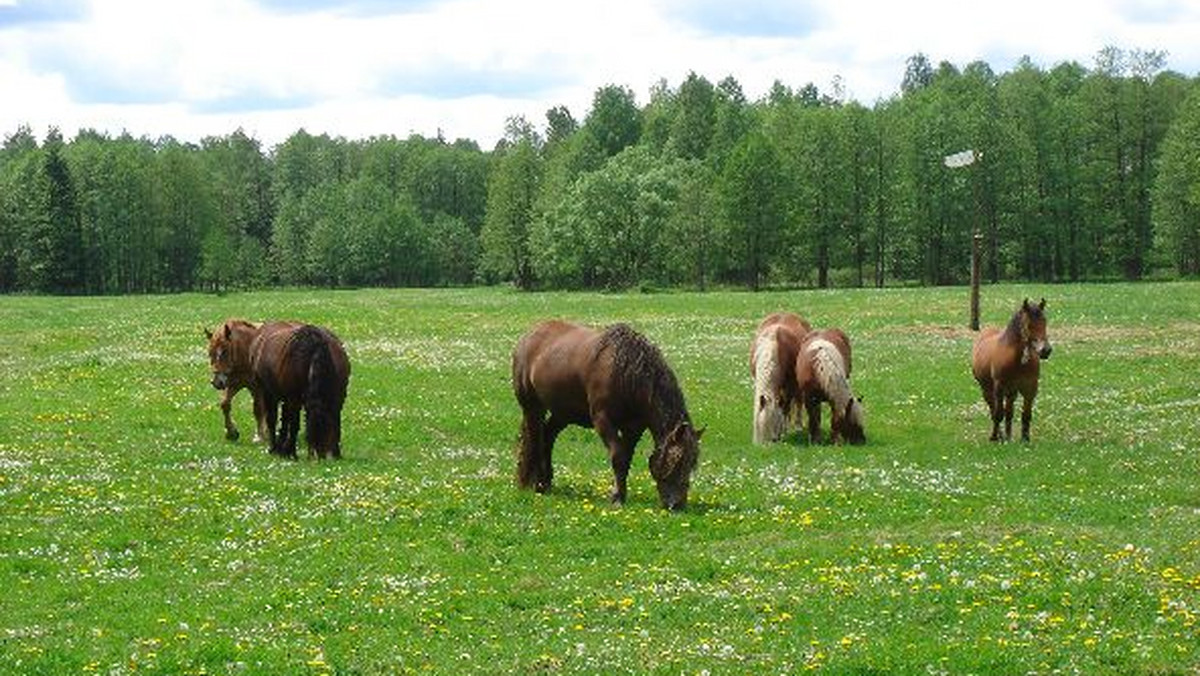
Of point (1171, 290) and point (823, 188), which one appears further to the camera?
point (823, 188)

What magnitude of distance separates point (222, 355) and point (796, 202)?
271 ft

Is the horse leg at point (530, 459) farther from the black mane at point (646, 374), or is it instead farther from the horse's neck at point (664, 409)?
the horse's neck at point (664, 409)

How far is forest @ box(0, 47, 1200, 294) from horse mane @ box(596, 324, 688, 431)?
7154 cm

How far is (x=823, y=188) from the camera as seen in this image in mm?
104875

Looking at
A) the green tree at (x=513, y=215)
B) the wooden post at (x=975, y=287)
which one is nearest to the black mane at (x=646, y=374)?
the wooden post at (x=975, y=287)

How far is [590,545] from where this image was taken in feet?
49.9

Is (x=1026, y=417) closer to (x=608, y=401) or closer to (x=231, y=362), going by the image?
(x=608, y=401)

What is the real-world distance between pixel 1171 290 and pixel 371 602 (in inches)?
2407

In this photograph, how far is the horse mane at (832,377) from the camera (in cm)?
2436

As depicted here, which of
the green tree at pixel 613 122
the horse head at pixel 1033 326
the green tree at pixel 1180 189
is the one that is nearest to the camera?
the horse head at pixel 1033 326

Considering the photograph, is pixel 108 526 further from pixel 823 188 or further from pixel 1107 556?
pixel 823 188

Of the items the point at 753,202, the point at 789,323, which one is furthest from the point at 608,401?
the point at 753,202

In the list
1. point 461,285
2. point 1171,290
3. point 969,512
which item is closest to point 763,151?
point 1171,290

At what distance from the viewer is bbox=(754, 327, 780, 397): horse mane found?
25234mm
